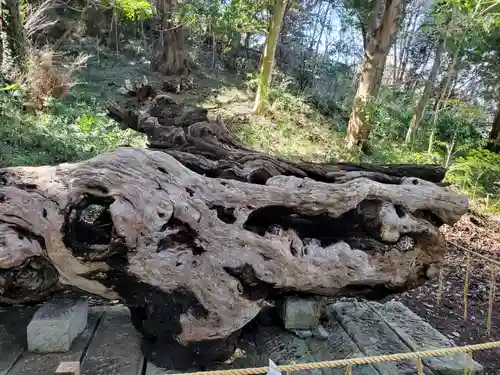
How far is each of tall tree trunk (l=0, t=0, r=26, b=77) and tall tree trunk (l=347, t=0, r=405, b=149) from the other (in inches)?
272

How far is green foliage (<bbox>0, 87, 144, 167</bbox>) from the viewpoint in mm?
6211

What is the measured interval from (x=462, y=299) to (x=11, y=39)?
8561mm

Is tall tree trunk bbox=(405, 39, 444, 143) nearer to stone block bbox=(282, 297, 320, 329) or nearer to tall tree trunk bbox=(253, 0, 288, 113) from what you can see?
tall tree trunk bbox=(253, 0, 288, 113)

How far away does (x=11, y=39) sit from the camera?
26.0 feet

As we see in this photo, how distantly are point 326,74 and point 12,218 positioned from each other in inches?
597

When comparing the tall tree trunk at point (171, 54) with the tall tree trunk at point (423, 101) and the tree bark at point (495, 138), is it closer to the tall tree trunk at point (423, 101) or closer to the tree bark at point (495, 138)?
the tall tree trunk at point (423, 101)

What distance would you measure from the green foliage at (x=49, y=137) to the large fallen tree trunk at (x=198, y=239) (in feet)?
13.4

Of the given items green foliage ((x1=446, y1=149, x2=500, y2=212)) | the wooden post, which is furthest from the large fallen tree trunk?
green foliage ((x1=446, y1=149, x2=500, y2=212))

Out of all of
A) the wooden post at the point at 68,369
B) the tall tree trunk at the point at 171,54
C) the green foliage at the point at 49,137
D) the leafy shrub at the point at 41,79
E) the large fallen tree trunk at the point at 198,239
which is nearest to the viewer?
the wooden post at the point at 68,369

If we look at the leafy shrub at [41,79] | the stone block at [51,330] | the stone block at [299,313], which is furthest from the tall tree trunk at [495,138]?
the stone block at [51,330]

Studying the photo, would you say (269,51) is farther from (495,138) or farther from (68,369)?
(68,369)

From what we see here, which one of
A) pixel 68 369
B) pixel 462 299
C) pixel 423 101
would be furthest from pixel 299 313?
pixel 423 101

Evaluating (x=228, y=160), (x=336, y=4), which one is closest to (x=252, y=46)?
(x=336, y=4)

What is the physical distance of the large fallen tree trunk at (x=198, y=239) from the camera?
2156 millimetres
